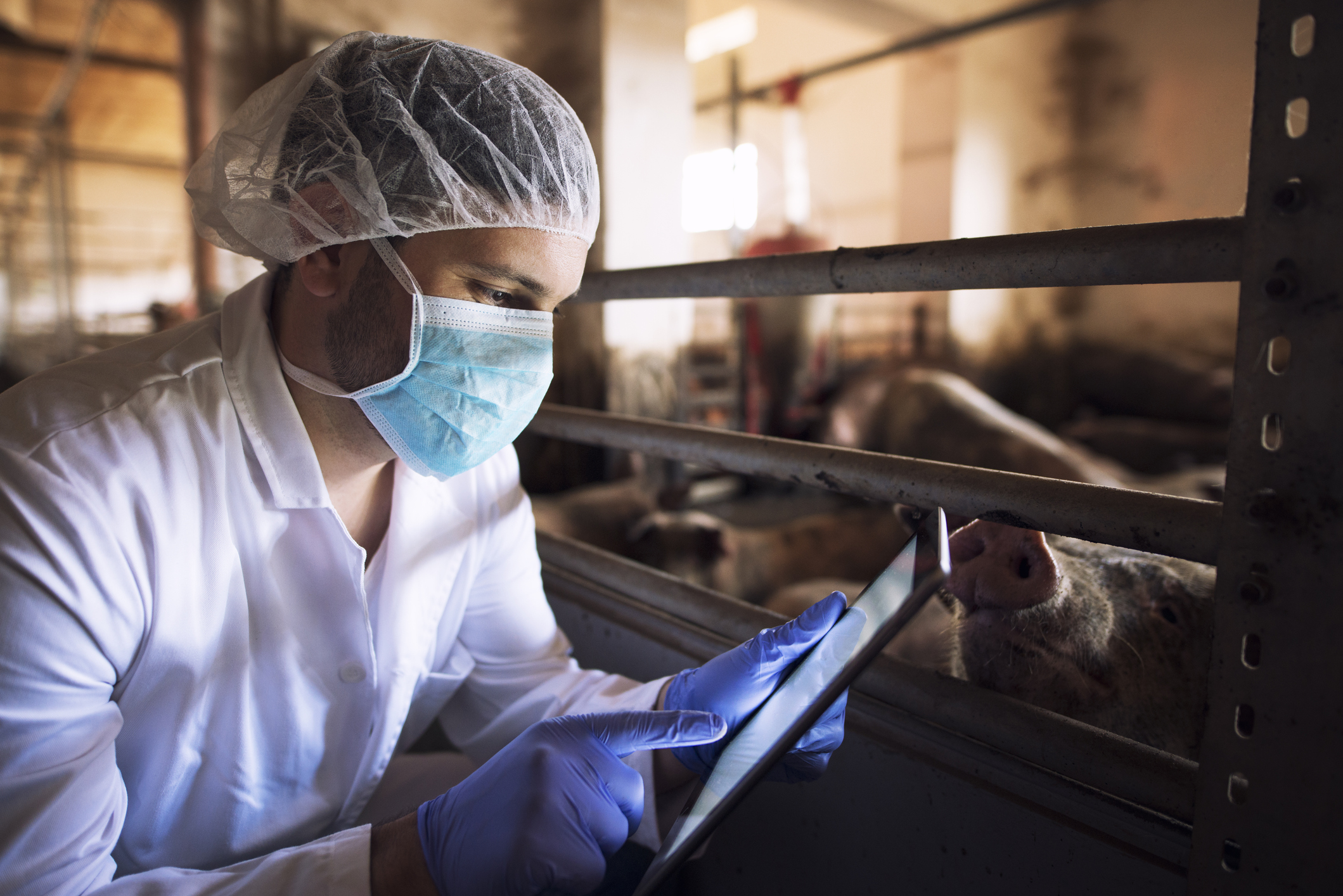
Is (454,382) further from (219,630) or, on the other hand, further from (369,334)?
(219,630)

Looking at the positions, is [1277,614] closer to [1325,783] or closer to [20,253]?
[1325,783]

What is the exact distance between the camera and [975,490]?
0.82 meters

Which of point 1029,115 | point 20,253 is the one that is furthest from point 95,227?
point 1029,115

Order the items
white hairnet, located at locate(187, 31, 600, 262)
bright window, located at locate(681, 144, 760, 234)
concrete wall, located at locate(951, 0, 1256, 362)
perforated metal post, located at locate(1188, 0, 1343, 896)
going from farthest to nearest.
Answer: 1. bright window, located at locate(681, 144, 760, 234)
2. concrete wall, located at locate(951, 0, 1256, 362)
3. white hairnet, located at locate(187, 31, 600, 262)
4. perforated metal post, located at locate(1188, 0, 1343, 896)

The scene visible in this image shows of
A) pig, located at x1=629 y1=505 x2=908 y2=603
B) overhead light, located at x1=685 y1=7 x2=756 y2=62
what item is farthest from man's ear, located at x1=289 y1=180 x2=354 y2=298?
overhead light, located at x1=685 y1=7 x2=756 y2=62

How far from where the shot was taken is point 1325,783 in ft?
1.96

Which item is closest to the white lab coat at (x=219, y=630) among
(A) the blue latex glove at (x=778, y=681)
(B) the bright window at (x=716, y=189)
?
(A) the blue latex glove at (x=778, y=681)

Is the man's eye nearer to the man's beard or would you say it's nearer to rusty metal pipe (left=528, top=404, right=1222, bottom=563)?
the man's beard

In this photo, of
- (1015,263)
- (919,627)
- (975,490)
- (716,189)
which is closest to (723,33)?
(716,189)

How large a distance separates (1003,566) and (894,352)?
25.7 ft

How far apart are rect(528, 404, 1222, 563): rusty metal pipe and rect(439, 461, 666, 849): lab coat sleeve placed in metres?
0.30

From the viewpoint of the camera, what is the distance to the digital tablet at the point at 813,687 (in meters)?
0.61

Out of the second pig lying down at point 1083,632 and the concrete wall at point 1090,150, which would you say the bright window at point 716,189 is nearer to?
the concrete wall at point 1090,150

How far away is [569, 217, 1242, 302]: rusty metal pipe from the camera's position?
673 mm
